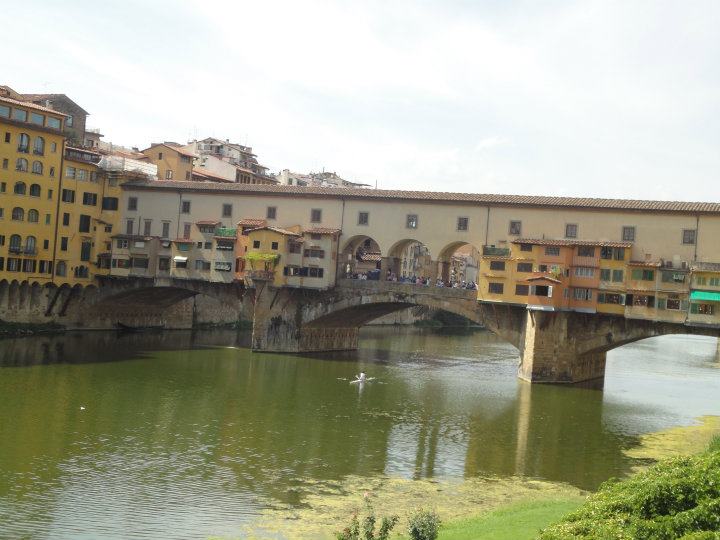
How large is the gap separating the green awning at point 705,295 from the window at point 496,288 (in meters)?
11.6

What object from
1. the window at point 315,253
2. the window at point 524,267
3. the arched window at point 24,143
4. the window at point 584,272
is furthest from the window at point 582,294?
the arched window at point 24,143

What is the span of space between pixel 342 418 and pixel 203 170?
207 feet

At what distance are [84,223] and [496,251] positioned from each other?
109 feet

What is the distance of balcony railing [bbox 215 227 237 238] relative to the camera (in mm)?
65062

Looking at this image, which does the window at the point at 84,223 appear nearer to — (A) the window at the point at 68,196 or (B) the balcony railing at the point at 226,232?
(A) the window at the point at 68,196

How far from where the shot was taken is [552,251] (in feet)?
179

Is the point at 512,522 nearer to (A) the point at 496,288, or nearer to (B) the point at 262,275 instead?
(A) the point at 496,288

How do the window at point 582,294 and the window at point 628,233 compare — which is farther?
the window at point 582,294

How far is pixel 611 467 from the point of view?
109 ft

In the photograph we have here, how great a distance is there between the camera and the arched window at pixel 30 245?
64250mm

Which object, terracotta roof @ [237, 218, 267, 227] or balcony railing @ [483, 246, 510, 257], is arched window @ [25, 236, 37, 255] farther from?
balcony railing @ [483, 246, 510, 257]

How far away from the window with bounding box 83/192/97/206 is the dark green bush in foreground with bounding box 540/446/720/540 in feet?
190

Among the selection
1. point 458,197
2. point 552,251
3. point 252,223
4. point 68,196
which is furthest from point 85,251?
point 552,251

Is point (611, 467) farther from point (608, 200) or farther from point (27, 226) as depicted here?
point (27, 226)
